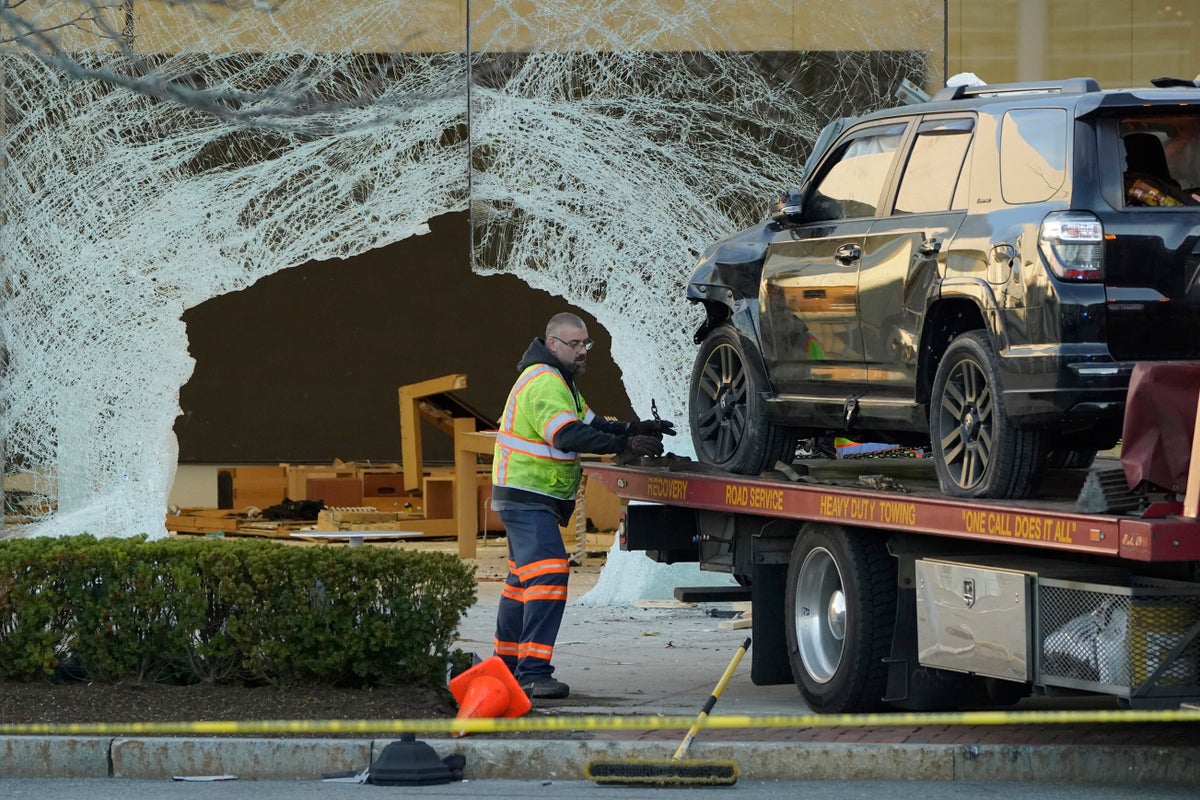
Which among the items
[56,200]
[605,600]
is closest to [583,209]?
[605,600]

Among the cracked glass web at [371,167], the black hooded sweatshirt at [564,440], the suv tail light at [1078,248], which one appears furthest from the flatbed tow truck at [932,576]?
the cracked glass web at [371,167]

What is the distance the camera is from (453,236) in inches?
1064

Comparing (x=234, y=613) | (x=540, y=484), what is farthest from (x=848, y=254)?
(x=234, y=613)

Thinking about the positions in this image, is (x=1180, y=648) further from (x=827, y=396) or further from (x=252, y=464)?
(x=252, y=464)

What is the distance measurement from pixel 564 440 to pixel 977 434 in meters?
2.12

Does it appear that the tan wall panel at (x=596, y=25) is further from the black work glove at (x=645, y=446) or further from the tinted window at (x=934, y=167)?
the tinted window at (x=934, y=167)

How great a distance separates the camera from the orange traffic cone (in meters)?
8.23

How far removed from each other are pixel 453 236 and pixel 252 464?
13.8ft

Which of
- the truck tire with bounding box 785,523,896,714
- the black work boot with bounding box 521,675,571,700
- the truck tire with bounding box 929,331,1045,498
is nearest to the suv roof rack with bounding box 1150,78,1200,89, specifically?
the truck tire with bounding box 929,331,1045,498

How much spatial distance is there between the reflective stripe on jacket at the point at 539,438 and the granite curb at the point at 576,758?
5.66 ft

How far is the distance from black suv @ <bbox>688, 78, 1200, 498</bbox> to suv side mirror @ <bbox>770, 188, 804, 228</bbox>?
13 mm

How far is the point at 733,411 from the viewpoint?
1000 cm

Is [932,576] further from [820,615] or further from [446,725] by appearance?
[446,725]

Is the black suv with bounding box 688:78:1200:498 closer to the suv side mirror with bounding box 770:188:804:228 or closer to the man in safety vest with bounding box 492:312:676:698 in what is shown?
the suv side mirror with bounding box 770:188:804:228
